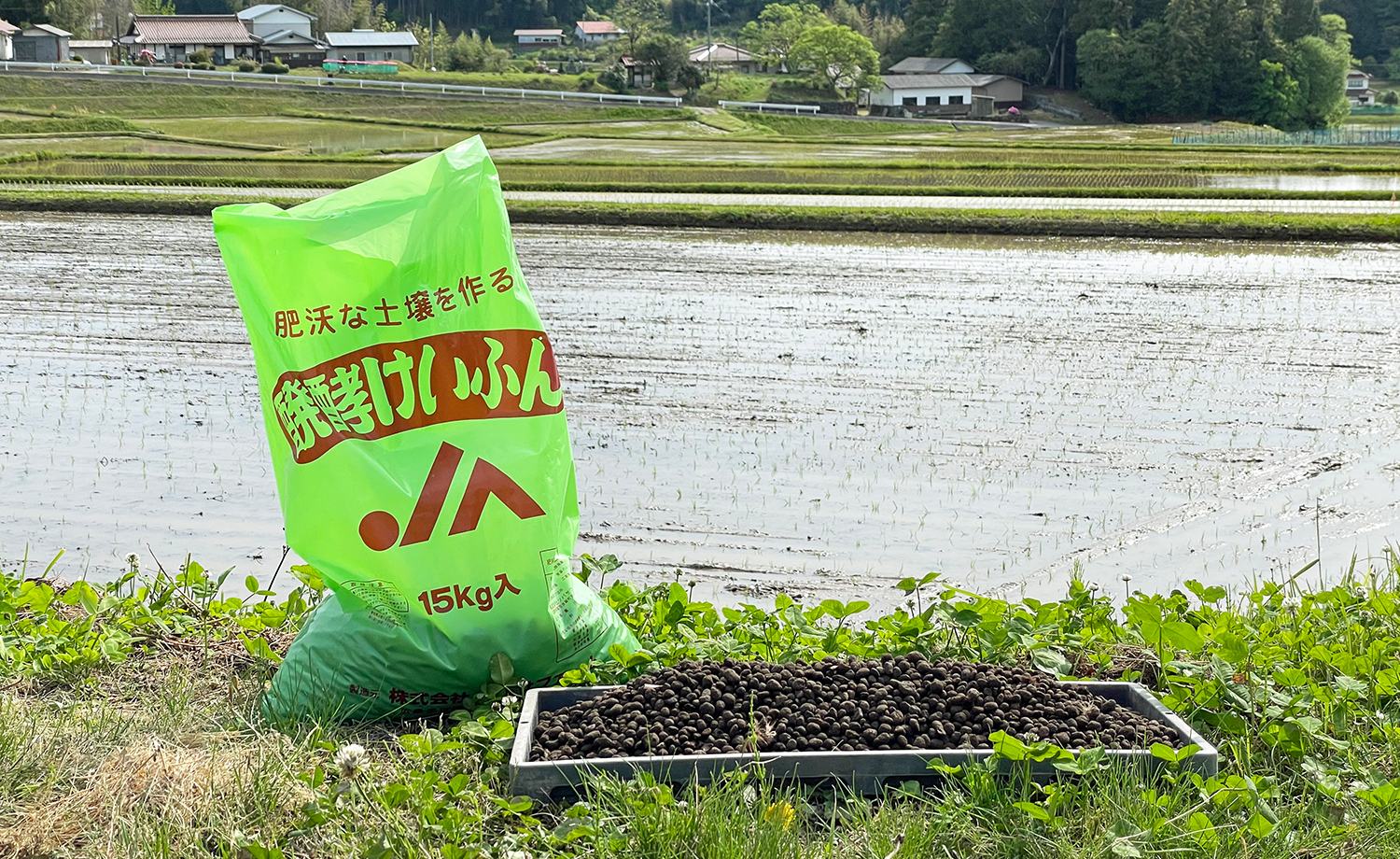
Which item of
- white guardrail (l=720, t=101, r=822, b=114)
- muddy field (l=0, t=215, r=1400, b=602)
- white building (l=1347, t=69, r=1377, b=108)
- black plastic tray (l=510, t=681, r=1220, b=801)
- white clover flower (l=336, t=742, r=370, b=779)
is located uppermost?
white building (l=1347, t=69, r=1377, b=108)

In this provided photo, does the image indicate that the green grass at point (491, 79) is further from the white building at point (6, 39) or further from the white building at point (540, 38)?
the white building at point (540, 38)

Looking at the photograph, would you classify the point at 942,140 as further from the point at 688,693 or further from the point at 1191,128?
the point at 688,693

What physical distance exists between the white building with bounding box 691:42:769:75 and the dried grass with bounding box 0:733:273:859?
64230 mm

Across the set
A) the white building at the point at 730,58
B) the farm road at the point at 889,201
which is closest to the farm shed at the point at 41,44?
the white building at the point at 730,58

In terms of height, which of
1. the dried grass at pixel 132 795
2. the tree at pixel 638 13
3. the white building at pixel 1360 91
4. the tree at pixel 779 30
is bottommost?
the dried grass at pixel 132 795

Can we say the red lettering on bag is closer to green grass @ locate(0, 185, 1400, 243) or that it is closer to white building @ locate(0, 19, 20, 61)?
green grass @ locate(0, 185, 1400, 243)

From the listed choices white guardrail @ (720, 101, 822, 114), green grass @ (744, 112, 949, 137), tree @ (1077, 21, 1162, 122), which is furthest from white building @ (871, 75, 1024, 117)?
green grass @ (744, 112, 949, 137)

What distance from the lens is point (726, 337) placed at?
28.3 ft

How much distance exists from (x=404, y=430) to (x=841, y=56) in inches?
2177

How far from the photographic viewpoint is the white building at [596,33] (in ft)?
254

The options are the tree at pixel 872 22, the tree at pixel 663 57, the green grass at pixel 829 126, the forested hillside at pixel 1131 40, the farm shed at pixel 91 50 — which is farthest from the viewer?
the tree at pixel 872 22

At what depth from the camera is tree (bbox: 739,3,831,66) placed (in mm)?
63438

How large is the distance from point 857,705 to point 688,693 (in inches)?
13.8

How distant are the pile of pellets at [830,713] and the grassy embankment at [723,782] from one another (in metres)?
0.11
